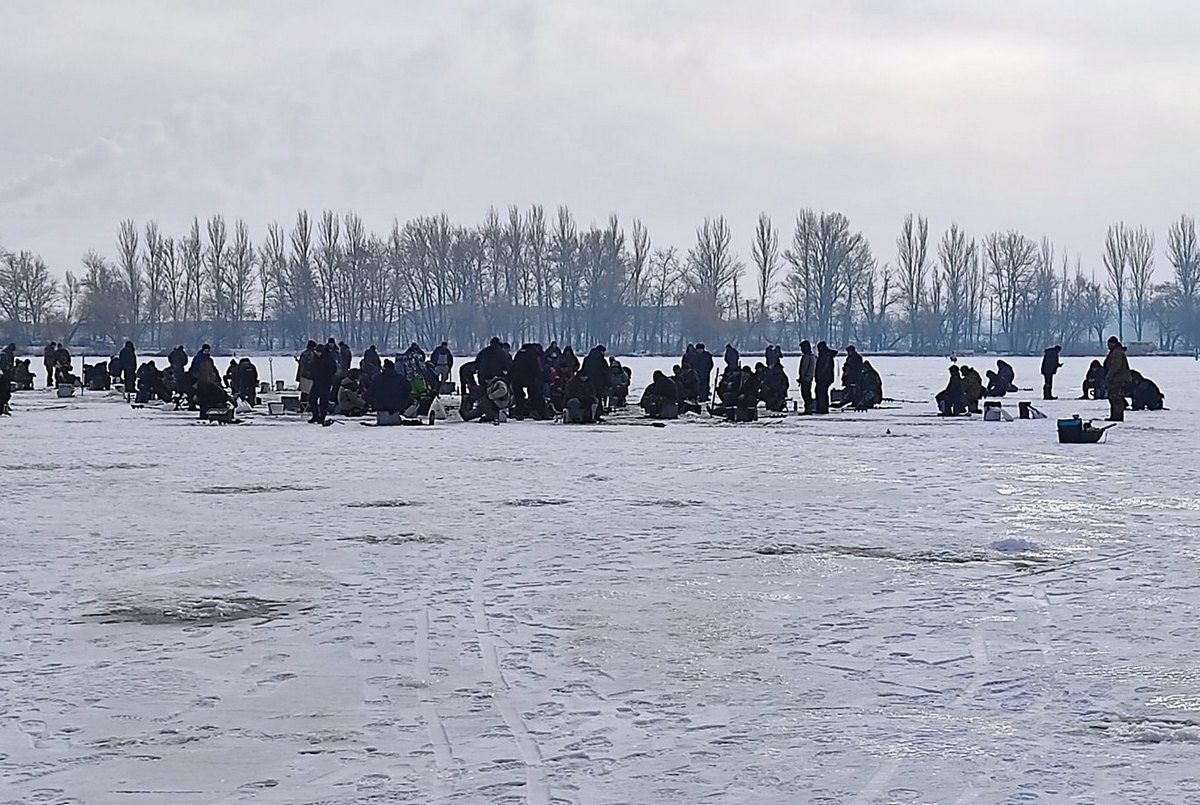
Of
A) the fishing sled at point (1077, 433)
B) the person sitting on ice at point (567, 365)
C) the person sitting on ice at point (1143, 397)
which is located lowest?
the fishing sled at point (1077, 433)

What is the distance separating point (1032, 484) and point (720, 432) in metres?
8.70

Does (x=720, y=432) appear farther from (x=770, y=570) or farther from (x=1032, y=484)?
(x=770, y=570)

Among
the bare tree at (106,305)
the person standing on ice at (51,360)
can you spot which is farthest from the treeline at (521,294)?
the person standing on ice at (51,360)

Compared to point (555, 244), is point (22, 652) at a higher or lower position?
lower

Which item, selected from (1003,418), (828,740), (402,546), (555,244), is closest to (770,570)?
(402,546)

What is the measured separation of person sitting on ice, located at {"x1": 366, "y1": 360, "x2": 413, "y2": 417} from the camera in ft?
78.5

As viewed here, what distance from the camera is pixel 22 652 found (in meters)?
6.81

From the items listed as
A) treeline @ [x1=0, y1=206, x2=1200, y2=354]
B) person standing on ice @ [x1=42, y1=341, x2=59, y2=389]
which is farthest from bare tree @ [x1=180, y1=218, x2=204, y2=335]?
person standing on ice @ [x1=42, y1=341, x2=59, y2=389]

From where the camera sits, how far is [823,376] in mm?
27219

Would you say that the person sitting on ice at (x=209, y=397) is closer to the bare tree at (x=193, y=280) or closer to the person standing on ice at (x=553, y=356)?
the person standing on ice at (x=553, y=356)

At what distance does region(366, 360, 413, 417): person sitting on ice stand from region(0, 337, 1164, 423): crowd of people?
0.6 inches

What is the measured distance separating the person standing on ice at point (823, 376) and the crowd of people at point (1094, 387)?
2039mm

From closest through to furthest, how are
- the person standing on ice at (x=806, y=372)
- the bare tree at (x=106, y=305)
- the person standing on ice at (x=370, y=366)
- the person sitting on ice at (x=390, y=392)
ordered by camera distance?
the person sitting on ice at (x=390, y=392)
the person standing on ice at (x=370, y=366)
the person standing on ice at (x=806, y=372)
the bare tree at (x=106, y=305)

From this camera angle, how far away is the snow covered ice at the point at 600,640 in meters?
4.99
